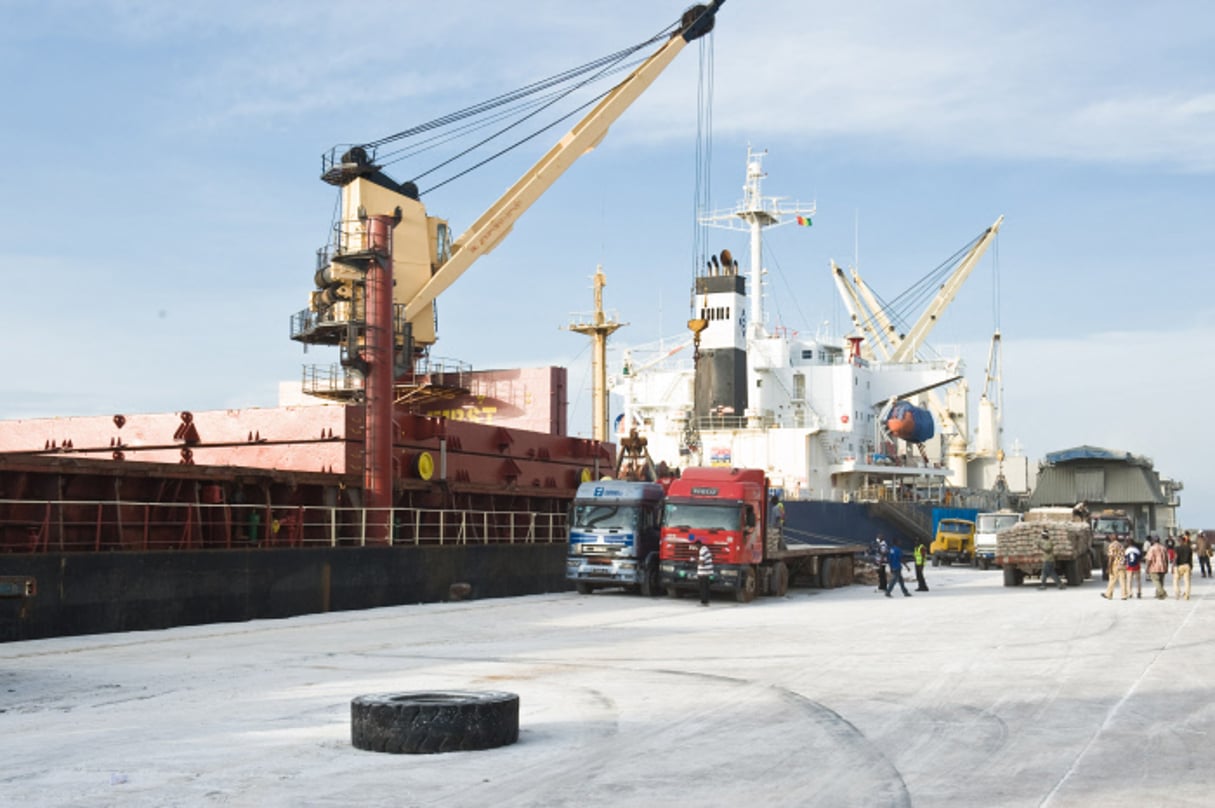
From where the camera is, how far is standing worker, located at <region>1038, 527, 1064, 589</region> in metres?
35.3

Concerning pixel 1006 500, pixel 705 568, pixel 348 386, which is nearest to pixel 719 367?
pixel 1006 500

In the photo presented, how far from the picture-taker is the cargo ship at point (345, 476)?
21125 millimetres

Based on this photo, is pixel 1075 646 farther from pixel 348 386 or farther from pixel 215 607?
pixel 348 386

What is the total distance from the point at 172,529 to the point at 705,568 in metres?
11.5

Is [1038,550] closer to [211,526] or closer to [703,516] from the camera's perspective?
[703,516]

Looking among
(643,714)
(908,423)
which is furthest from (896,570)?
(908,423)

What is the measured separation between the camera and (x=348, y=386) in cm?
3503

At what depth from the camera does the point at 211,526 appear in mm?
24828

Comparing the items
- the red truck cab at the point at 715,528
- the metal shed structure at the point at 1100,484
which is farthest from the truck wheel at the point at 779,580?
the metal shed structure at the point at 1100,484

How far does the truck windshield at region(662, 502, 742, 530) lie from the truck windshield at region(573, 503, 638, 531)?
1.06 meters

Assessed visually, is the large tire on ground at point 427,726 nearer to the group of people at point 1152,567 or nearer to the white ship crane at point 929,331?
the group of people at point 1152,567

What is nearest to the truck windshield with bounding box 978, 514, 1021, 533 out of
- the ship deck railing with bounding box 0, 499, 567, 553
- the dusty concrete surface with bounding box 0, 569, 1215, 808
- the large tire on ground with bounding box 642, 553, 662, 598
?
the large tire on ground with bounding box 642, 553, 662, 598

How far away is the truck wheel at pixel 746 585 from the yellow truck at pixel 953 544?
28.6 m

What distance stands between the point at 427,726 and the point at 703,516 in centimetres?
2030
